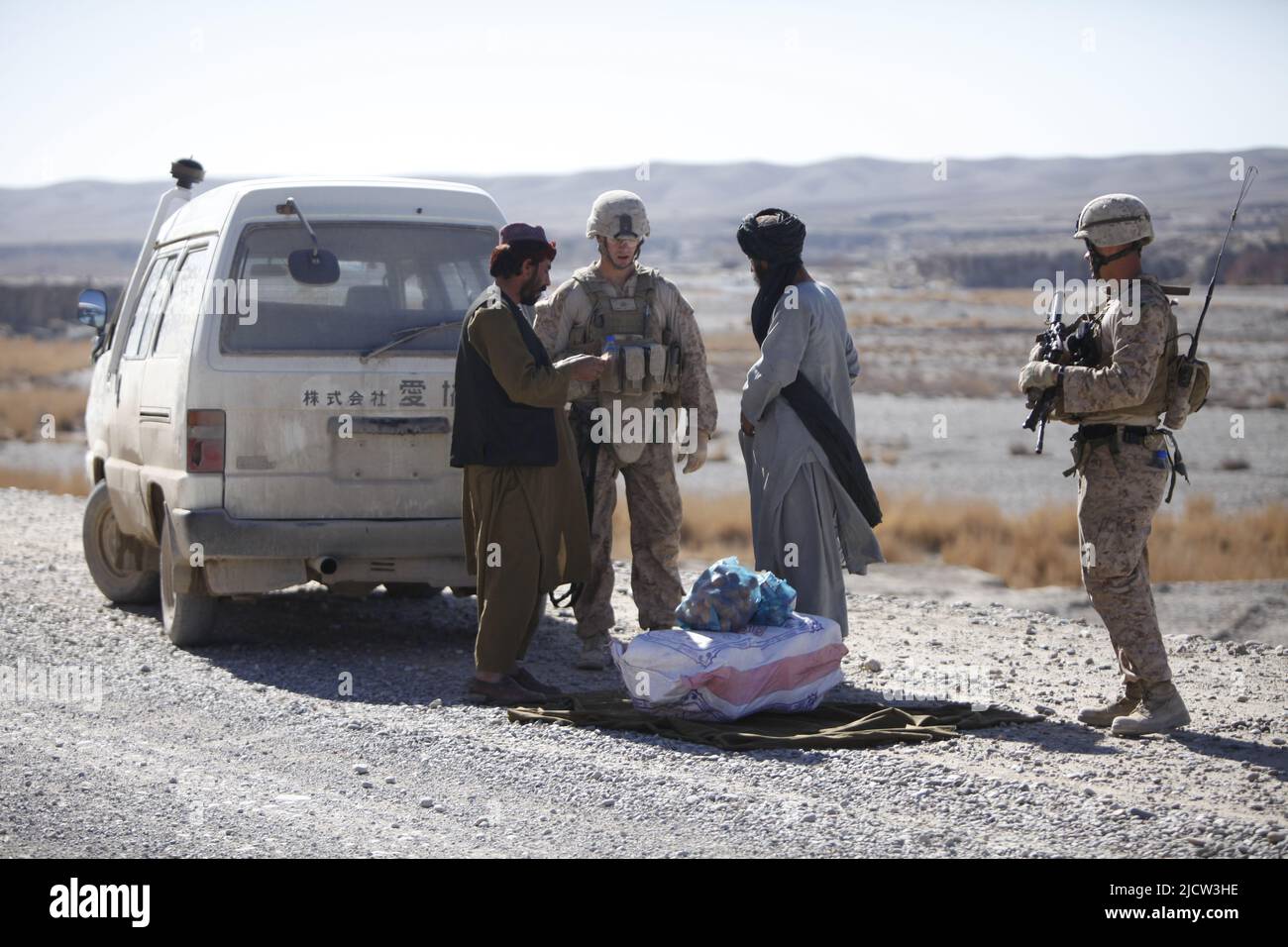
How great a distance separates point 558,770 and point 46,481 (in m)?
15.1

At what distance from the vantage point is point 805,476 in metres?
6.67

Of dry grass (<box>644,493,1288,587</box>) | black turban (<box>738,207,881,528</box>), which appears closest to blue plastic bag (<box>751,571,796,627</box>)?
black turban (<box>738,207,881,528</box>)

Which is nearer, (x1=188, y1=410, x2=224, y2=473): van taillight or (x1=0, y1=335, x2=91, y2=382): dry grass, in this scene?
(x1=188, y1=410, x2=224, y2=473): van taillight

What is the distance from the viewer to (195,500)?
719cm

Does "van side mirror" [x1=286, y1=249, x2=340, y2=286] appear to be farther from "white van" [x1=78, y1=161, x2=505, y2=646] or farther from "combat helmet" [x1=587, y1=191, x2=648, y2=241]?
"combat helmet" [x1=587, y1=191, x2=648, y2=241]

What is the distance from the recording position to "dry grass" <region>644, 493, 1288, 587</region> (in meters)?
13.1

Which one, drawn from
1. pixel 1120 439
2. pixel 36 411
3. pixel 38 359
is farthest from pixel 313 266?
pixel 38 359

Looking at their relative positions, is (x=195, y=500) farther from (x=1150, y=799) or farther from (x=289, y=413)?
(x=1150, y=799)

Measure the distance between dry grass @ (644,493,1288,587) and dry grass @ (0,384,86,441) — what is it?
15092 millimetres

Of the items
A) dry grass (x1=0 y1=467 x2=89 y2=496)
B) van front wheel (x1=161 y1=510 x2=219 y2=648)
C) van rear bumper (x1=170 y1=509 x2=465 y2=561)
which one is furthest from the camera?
dry grass (x1=0 y1=467 x2=89 y2=496)

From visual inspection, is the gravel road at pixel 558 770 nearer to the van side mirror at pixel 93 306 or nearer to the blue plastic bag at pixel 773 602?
the blue plastic bag at pixel 773 602

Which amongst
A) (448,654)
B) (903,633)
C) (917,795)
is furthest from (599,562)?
(917,795)

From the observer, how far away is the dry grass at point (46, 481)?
59.8 ft

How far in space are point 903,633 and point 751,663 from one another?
2835 millimetres
